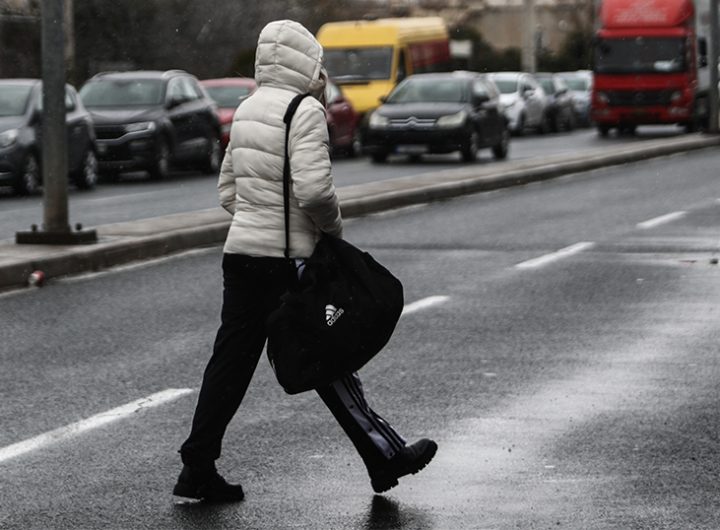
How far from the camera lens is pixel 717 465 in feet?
21.5

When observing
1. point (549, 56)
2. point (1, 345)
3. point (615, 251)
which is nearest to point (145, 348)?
point (1, 345)

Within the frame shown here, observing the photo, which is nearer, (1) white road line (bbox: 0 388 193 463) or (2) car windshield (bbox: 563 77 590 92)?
(1) white road line (bbox: 0 388 193 463)

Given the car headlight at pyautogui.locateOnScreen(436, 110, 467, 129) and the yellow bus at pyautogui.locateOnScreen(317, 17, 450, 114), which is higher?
the yellow bus at pyautogui.locateOnScreen(317, 17, 450, 114)

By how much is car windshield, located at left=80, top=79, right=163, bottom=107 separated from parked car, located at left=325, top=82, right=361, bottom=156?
4.73 m

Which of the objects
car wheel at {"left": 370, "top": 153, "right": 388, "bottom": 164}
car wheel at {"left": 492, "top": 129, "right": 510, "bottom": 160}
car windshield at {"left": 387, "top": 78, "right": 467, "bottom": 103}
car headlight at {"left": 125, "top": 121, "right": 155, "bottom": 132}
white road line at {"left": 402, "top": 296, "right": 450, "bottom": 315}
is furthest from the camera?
car wheel at {"left": 492, "top": 129, "right": 510, "bottom": 160}

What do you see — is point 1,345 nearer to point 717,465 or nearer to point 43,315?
point 43,315

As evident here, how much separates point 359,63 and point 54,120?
2439cm

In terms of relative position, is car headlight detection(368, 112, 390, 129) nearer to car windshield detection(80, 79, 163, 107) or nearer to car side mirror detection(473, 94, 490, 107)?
car side mirror detection(473, 94, 490, 107)

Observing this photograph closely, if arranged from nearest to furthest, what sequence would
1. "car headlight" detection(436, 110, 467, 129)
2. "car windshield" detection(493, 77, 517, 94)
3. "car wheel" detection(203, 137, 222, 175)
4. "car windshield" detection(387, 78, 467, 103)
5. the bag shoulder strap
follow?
the bag shoulder strap → "car wheel" detection(203, 137, 222, 175) → "car headlight" detection(436, 110, 467, 129) → "car windshield" detection(387, 78, 467, 103) → "car windshield" detection(493, 77, 517, 94)

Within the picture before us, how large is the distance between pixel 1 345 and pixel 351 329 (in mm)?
4607

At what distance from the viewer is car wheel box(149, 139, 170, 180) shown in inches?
1073

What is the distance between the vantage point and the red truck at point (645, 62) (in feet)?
132

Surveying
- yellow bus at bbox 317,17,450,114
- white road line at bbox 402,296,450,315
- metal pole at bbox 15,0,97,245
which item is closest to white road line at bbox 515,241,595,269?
white road line at bbox 402,296,450,315

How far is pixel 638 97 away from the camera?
40438 millimetres
